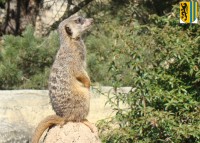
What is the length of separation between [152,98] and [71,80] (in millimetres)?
812

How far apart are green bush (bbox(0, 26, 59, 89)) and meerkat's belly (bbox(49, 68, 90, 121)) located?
3573mm

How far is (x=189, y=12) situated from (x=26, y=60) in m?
3.99

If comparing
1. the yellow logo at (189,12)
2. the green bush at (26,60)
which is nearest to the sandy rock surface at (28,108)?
the green bush at (26,60)

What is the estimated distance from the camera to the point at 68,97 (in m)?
4.42

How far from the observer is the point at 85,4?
32.8 feet

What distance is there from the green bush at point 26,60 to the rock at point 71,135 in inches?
144

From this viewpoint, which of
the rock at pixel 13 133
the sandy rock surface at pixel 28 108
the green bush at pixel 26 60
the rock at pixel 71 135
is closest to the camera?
the rock at pixel 71 135

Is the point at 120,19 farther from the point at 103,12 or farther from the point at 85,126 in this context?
the point at 85,126

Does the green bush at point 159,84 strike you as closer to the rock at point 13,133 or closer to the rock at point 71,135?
the rock at point 71,135

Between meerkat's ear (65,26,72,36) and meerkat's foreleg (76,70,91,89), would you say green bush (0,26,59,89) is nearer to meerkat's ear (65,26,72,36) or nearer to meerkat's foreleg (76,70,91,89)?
meerkat's ear (65,26,72,36)

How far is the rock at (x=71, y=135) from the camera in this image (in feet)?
14.2

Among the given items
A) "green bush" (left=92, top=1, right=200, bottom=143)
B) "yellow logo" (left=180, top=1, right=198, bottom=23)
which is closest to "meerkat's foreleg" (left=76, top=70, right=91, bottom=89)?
"green bush" (left=92, top=1, right=200, bottom=143)

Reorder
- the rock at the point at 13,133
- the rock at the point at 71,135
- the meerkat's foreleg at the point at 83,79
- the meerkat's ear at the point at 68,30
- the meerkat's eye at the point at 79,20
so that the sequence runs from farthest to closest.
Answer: the rock at the point at 13,133 < the meerkat's eye at the point at 79,20 < the meerkat's ear at the point at 68,30 < the meerkat's foreleg at the point at 83,79 < the rock at the point at 71,135

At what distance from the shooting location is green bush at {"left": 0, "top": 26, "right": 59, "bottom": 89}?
807 centimetres
